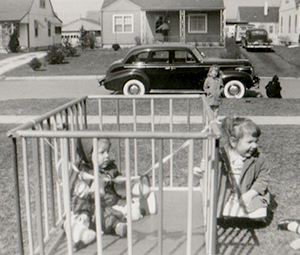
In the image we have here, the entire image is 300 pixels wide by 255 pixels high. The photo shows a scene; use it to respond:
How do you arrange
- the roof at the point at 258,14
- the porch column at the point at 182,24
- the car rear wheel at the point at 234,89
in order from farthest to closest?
the roof at the point at 258,14, the porch column at the point at 182,24, the car rear wheel at the point at 234,89

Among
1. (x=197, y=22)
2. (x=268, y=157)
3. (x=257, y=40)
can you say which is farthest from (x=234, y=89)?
(x=197, y=22)

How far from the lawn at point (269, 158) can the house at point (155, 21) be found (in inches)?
894

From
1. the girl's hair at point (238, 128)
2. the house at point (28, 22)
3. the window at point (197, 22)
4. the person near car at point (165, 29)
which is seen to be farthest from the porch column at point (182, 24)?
the girl's hair at point (238, 128)

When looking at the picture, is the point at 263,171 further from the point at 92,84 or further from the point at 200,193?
the point at 92,84

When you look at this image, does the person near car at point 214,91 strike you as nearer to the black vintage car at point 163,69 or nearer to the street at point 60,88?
the black vintage car at point 163,69

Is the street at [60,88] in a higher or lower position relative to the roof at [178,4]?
lower

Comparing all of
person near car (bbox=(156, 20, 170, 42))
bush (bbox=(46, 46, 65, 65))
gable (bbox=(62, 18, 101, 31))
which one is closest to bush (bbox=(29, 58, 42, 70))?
bush (bbox=(46, 46, 65, 65))

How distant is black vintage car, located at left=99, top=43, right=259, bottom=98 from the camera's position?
14.1m

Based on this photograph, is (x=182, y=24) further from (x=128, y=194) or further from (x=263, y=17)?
(x=263, y=17)

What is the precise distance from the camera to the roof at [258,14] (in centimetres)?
7756

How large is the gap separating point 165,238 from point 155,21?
3309 cm

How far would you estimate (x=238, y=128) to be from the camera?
439 cm

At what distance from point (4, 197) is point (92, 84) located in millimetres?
13639

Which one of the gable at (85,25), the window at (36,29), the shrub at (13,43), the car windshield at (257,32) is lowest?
the shrub at (13,43)
